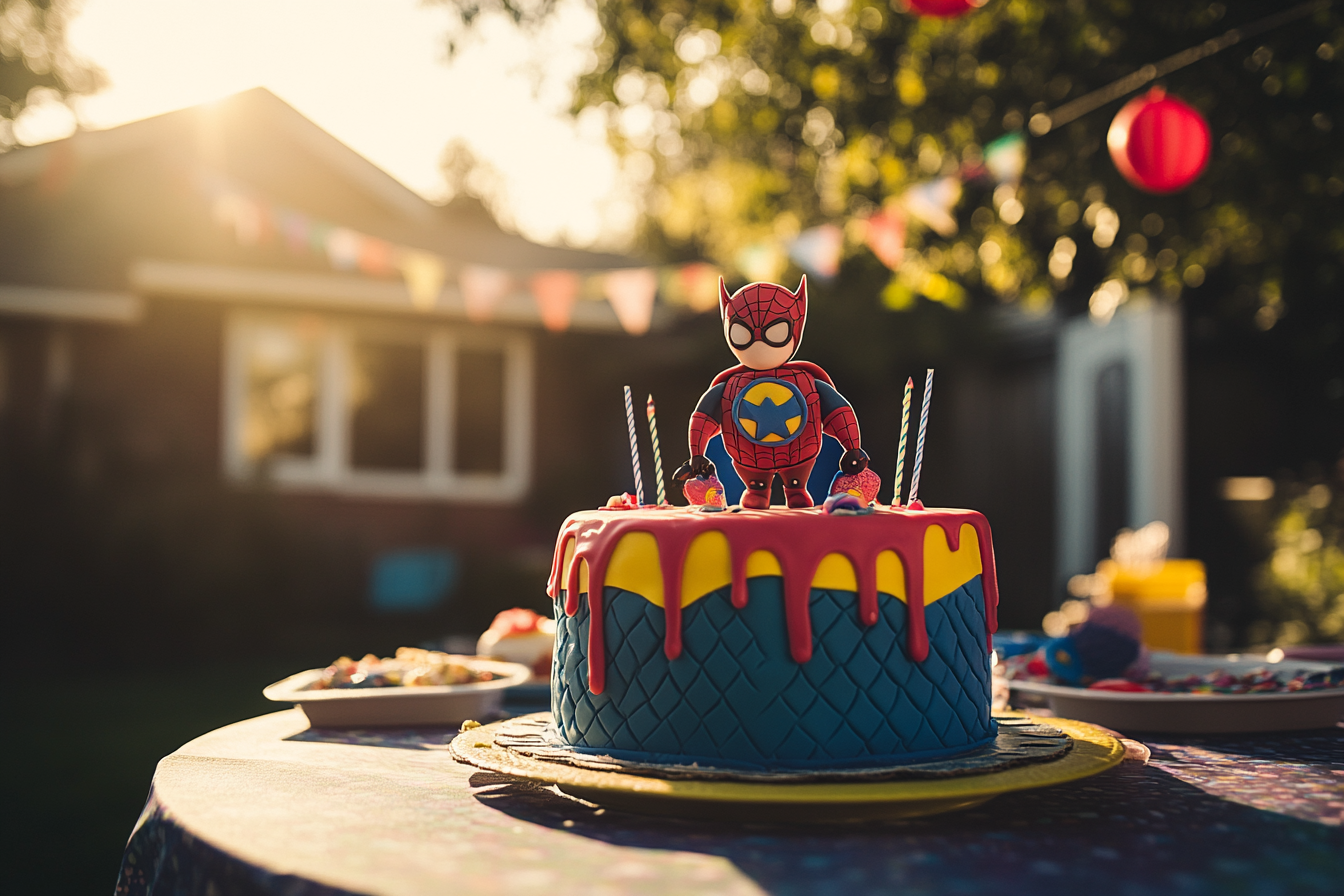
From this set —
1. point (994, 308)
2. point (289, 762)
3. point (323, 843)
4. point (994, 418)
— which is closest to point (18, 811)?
point (289, 762)

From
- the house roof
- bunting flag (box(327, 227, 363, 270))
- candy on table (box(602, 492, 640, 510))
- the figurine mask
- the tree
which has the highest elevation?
the tree

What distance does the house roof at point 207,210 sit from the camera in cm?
1238

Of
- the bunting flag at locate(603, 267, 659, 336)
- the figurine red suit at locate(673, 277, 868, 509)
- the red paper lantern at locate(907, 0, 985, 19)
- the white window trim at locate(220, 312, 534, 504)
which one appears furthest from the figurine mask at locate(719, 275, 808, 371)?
the white window trim at locate(220, 312, 534, 504)

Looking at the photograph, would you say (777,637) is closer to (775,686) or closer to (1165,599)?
(775,686)

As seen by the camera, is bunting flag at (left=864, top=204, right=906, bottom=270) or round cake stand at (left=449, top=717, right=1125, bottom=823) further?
bunting flag at (left=864, top=204, right=906, bottom=270)

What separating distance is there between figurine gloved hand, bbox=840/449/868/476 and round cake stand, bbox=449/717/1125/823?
→ 0.61 meters

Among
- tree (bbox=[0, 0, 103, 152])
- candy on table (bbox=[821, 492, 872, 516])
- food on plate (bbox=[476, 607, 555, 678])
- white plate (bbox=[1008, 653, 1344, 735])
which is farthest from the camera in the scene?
tree (bbox=[0, 0, 103, 152])

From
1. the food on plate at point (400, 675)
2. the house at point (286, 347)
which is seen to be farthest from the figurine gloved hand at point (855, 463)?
the house at point (286, 347)

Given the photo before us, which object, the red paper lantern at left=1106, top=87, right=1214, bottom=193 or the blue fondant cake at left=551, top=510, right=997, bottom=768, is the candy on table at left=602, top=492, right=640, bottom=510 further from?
the red paper lantern at left=1106, top=87, right=1214, bottom=193

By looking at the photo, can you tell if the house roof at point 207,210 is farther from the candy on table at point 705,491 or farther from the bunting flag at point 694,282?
the candy on table at point 705,491

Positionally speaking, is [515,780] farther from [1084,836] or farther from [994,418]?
[994,418]

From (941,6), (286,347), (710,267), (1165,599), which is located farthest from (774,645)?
(286,347)

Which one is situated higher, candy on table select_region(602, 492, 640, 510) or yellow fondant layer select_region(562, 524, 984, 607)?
candy on table select_region(602, 492, 640, 510)

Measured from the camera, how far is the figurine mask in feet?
7.00
